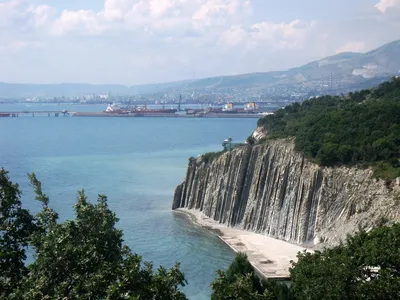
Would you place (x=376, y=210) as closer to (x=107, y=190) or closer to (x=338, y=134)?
(x=338, y=134)

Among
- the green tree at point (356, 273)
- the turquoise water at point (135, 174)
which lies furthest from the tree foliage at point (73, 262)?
the turquoise water at point (135, 174)

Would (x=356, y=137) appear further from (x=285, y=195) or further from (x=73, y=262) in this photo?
(x=73, y=262)

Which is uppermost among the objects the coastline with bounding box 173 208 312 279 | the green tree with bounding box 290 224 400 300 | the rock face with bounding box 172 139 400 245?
the green tree with bounding box 290 224 400 300

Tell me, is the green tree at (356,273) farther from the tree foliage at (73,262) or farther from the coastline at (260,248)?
the coastline at (260,248)

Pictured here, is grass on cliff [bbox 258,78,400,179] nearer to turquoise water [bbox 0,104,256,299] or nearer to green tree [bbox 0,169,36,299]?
turquoise water [bbox 0,104,256,299]

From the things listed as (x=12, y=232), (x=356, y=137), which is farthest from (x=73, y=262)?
(x=356, y=137)

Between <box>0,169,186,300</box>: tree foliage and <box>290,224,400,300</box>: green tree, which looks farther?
<box>290,224,400,300</box>: green tree

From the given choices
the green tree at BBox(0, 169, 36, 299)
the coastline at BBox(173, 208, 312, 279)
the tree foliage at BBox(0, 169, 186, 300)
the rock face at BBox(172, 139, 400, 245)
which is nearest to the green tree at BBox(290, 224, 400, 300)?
the tree foliage at BBox(0, 169, 186, 300)
